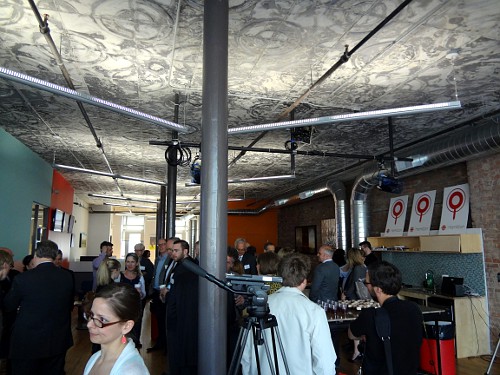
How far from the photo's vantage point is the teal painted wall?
6.69 metres

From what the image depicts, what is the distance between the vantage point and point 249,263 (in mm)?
6746

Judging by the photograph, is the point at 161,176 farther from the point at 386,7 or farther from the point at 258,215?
the point at 386,7

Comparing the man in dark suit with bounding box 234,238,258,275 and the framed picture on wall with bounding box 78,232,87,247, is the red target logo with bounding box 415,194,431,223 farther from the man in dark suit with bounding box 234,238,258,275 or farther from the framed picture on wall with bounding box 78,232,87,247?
the framed picture on wall with bounding box 78,232,87,247

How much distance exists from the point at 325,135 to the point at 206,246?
504 centimetres

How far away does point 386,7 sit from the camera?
339 centimetres

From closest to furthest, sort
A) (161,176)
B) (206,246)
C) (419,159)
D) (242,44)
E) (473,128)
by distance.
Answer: (206,246) → (242,44) → (473,128) → (419,159) → (161,176)

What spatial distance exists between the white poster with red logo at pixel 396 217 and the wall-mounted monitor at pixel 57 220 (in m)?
7.99

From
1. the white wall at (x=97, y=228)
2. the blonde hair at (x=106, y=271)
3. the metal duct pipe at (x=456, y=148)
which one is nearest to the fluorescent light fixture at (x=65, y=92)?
the blonde hair at (x=106, y=271)

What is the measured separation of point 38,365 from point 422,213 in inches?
269

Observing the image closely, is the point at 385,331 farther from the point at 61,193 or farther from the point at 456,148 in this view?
the point at 61,193

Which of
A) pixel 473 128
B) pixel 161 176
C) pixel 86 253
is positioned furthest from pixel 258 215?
pixel 473 128

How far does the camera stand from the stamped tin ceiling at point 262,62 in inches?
137

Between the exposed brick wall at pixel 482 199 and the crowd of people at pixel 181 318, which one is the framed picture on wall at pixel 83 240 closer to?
the exposed brick wall at pixel 482 199

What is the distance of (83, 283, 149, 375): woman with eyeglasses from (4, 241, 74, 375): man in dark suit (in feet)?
6.17
